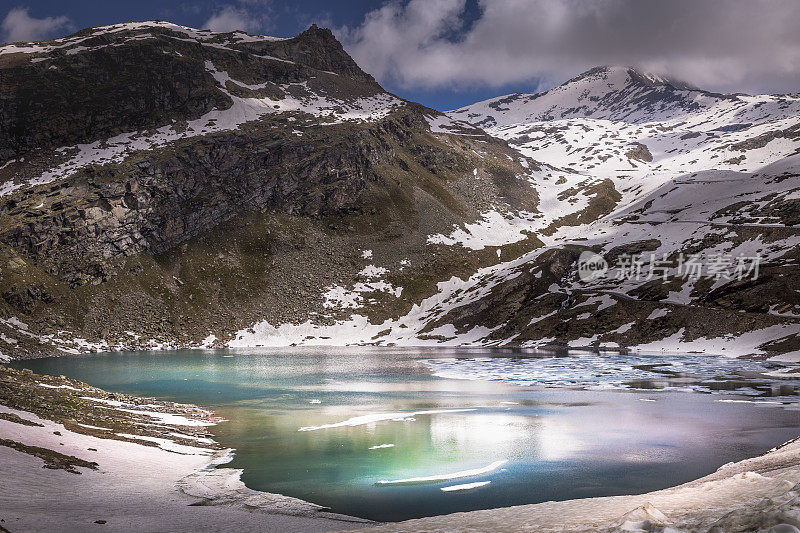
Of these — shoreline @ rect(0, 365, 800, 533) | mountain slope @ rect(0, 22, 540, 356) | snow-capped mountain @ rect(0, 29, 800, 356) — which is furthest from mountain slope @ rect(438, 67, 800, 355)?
shoreline @ rect(0, 365, 800, 533)

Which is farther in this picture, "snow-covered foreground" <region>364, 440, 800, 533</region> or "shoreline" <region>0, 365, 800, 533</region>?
"shoreline" <region>0, 365, 800, 533</region>

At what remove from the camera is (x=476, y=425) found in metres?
35.3

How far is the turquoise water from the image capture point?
22359 millimetres

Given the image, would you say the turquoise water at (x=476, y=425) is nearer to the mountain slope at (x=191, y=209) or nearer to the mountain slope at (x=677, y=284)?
the mountain slope at (x=677, y=284)

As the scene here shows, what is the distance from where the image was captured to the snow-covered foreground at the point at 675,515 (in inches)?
331

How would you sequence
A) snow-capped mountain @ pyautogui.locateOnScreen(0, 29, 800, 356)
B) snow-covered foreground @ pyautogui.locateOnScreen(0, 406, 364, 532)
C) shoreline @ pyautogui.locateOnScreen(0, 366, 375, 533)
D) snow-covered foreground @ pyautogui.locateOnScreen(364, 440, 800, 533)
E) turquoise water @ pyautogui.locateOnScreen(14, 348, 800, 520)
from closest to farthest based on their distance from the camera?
1. snow-covered foreground @ pyautogui.locateOnScreen(364, 440, 800, 533)
2. snow-covered foreground @ pyautogui.locateOnScreen(0, 406, 364, 532)
3. shoreline @ pyautogui.locateOnScreen(0, 366, 375, 533)
4. turquoise water @ pyautogui.locateOnScreen(14, 348, 800, 520)
5. snow-capped mountain @ pyautogui.locateOnScreen(0, 29, 800, 356)

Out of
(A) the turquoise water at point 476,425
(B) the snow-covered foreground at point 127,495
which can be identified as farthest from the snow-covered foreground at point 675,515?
(A) the turquoise water at point 476,425

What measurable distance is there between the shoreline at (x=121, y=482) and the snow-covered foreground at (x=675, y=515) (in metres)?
5.84

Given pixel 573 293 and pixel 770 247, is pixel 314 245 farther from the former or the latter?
pixel 770 247

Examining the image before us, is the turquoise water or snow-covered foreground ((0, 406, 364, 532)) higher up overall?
snow-covered foreground ((0, 406, 364, 532))

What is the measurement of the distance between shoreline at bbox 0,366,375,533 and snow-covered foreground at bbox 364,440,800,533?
5838mm

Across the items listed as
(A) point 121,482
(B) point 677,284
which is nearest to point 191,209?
(B) point 677,284

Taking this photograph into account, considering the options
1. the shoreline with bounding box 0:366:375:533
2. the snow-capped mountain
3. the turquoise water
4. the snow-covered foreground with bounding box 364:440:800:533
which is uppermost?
the snow-capped mountain

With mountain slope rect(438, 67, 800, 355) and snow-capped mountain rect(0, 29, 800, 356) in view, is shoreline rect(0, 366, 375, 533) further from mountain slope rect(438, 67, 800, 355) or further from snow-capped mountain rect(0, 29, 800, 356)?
mountain slope rect(438, 67, 800, 355)
